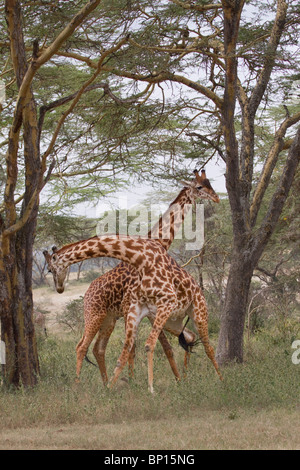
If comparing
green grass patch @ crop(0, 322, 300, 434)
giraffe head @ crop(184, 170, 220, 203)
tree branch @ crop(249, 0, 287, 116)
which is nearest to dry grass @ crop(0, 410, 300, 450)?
green grass patch @ crop(0, 322, 300, 434)

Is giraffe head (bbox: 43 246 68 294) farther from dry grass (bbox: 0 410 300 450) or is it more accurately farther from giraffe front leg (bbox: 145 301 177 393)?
dry grass (bbox: 0 410 300 450)

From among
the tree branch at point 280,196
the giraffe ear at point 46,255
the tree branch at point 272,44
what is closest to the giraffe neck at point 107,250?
the giraffe ear at point 46,255

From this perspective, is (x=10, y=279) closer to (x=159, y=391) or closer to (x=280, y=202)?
(x=159, y=391)

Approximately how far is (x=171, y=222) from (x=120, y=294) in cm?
114

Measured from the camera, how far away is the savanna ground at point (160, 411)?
5.04 meters

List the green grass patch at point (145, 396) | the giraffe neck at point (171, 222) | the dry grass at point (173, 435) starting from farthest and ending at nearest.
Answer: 1. the giraffe neck at point (171, 222)
2. the green grass patch at point (145, 396)
3. the dry grass at point (173, 435)

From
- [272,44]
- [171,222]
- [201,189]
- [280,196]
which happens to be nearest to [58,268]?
[171,222]

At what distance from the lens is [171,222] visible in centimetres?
794

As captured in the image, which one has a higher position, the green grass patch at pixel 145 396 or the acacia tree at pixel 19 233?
the acacia tree at pixel 19 233

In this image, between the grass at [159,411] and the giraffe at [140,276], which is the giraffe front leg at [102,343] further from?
the giraffe at [140,276]

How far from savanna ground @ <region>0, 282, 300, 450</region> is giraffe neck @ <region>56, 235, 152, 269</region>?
1.30 m

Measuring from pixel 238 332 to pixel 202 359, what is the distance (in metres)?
0.65

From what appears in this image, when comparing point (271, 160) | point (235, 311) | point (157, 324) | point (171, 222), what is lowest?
→ point (235, 311)

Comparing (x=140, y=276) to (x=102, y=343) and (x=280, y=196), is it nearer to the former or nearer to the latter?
(x=102, y=343)
